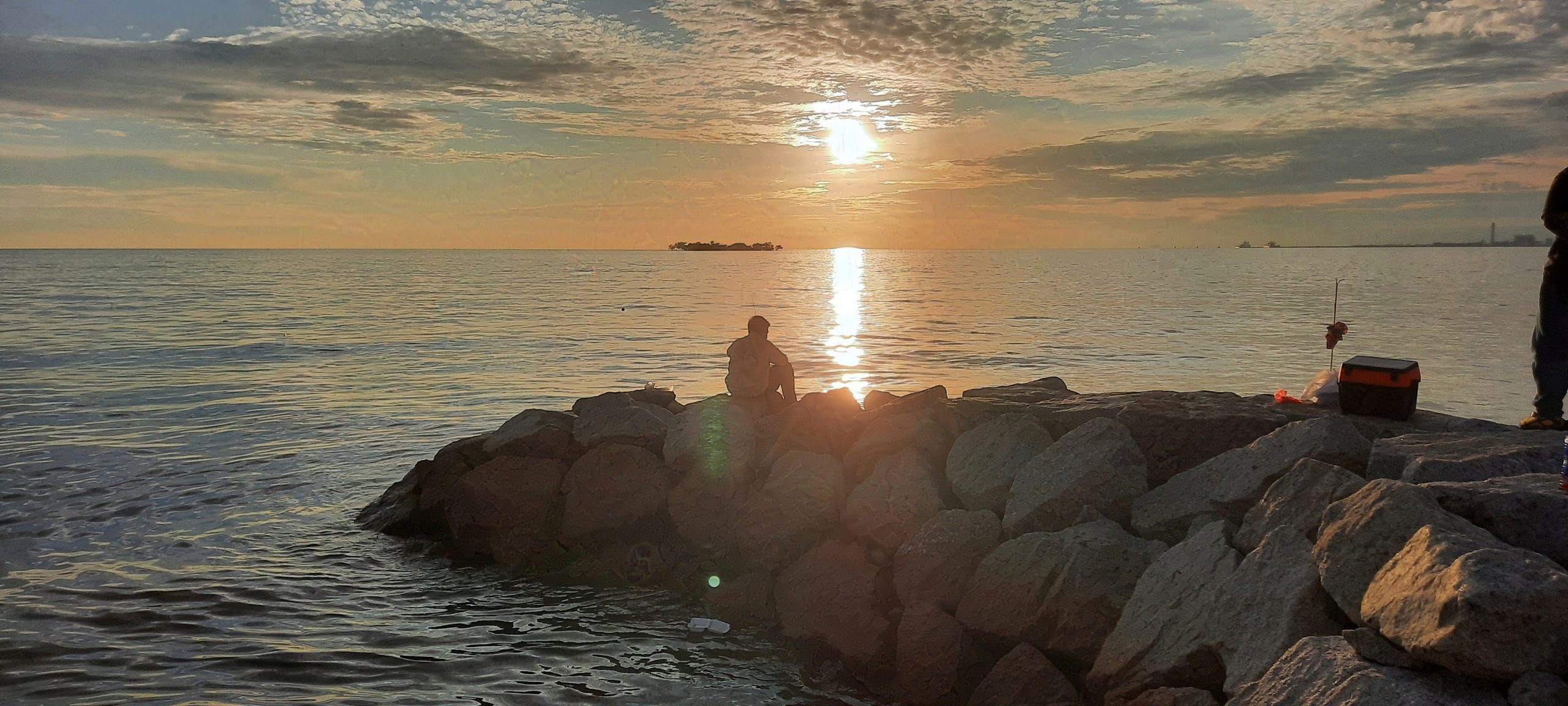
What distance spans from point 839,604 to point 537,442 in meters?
4.70

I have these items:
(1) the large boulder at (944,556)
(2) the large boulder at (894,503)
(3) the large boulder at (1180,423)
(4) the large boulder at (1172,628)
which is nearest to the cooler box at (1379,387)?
(3) the large boulder at (1180,423)

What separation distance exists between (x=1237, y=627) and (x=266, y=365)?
96.2 feet

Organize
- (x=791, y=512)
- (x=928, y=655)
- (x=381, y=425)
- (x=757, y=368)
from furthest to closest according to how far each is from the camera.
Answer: (x=381, y=425) → (x=757, y=368) → (x=791, y=512) → (x=928, y=655)

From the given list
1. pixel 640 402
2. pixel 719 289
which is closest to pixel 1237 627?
pixel 640 402

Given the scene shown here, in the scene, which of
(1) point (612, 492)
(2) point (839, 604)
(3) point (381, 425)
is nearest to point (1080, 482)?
(2) point (839, 604)

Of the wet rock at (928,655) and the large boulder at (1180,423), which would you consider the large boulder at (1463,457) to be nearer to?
the large boulder at (1180,423)

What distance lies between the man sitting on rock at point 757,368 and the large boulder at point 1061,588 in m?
4.59

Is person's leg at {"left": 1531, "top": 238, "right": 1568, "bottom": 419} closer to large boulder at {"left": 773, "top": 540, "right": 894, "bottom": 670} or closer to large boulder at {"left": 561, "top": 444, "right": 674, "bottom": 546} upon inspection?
large boulder at {"left": 773, "top": 540, "right": 894, "bottom": 670}

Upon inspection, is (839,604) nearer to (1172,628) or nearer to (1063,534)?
(1063,534)

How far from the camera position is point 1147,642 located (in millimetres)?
6172

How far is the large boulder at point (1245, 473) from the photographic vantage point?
698cm

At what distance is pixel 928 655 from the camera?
7410 millimetres

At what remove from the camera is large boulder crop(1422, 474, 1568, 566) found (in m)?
5.09

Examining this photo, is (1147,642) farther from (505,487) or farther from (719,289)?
(719,289)
